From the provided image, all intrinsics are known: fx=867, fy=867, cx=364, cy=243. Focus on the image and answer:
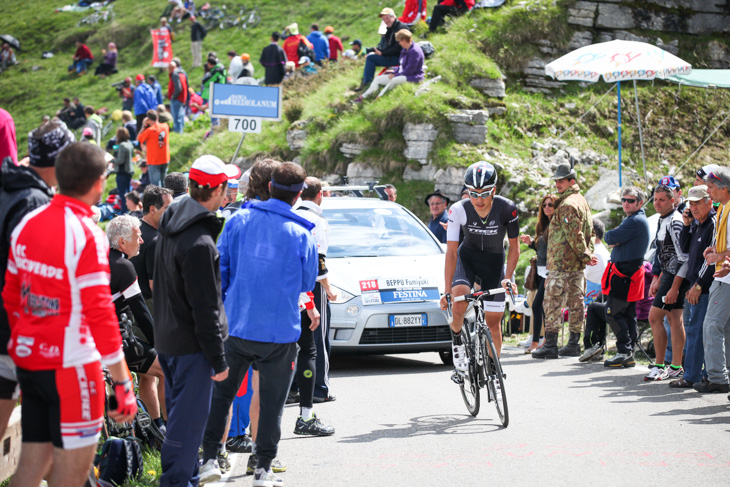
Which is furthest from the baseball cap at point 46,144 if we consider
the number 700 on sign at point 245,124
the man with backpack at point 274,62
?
the man with backpack at point 274,62

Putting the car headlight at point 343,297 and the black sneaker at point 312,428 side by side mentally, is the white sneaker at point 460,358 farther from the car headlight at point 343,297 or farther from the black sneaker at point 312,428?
the car headlight at point 343,297

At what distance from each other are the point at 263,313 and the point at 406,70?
15806 mm

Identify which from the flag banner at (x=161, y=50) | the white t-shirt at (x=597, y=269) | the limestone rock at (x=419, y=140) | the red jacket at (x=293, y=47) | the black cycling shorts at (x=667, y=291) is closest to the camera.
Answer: the black cycling shorts at (x=667, y=291)

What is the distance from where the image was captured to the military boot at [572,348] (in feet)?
38.1

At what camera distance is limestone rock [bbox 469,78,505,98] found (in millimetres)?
20500

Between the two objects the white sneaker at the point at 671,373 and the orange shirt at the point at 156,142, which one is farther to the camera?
the orange shirt at the point at 156,142

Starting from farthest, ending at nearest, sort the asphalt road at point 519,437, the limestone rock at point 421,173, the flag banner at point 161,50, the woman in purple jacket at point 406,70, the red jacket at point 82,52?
the red jacket at point 82,52, the flag banner at point 161,50, the woman in purple jacket at point 406,70, the limestone rock at point 421,173, the asphalt road at point 519,437

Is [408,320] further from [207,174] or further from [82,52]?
[82,52]

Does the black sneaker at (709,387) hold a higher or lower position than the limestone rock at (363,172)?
lower

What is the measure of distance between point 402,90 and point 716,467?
49.6 ft

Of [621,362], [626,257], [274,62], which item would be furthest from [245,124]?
[274,62]

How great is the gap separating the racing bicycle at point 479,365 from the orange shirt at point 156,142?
1414cm

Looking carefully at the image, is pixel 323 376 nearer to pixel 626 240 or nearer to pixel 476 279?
pixel 476 279

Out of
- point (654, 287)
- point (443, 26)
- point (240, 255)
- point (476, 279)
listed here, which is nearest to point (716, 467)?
point (476, 279)
